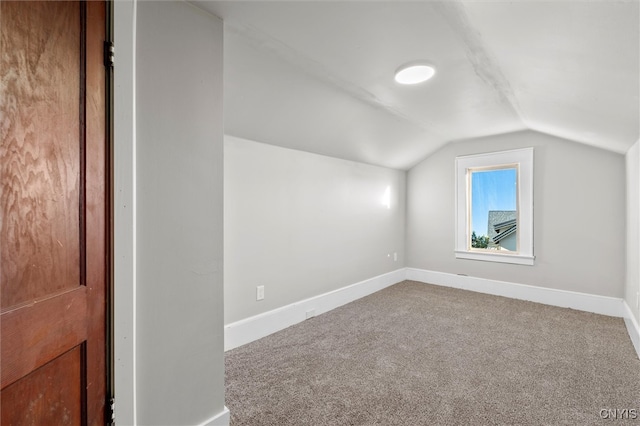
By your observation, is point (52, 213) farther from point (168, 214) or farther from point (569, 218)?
point (569, 218)

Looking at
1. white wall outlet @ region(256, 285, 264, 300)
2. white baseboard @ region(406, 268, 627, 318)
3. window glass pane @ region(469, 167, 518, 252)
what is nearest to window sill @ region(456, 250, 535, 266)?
window glass pane @ region(469, 167, 518, 252)

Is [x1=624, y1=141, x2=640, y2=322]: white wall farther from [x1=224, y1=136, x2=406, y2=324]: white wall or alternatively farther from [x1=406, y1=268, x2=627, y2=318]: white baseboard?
[x1=224, y1=136, x2=406, y2=324]: white wall

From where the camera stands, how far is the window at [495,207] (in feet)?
11.7

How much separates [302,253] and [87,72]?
2.29 meters

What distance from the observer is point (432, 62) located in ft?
6.15

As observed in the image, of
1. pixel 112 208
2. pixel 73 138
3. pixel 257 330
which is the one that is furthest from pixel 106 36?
pixel 257 330

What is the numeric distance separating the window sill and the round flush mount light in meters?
2.71

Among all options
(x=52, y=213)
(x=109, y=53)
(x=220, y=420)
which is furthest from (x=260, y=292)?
(x=109, y=53)

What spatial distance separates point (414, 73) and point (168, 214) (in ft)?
5.81

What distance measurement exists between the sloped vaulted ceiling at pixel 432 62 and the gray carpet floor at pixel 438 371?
1736mm

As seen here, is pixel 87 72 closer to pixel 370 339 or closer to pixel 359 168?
pixel 370 339

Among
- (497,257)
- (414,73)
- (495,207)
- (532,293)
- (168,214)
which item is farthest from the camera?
(495,207)

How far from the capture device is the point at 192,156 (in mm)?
1396

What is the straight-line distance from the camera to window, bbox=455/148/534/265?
3.57 meters
